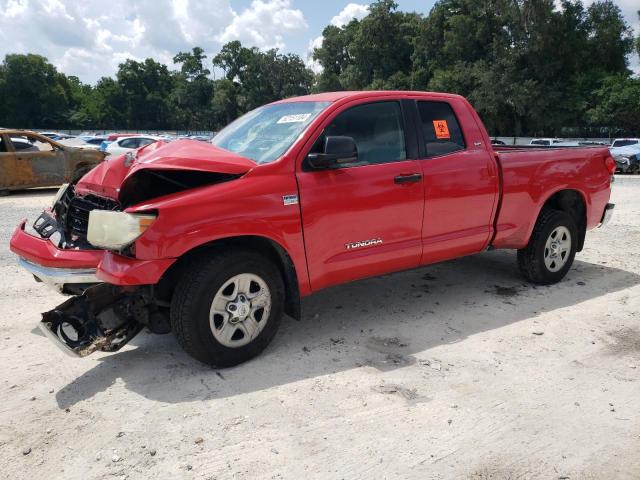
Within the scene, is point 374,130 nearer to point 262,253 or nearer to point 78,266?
point 262,253

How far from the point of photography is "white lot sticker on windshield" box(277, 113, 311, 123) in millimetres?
4062

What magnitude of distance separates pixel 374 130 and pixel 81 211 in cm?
239

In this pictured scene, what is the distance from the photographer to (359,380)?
3475mm

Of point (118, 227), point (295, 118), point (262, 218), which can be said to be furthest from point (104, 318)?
point (295, 118)

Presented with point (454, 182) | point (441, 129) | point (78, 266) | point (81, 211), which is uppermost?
point (441, 129)

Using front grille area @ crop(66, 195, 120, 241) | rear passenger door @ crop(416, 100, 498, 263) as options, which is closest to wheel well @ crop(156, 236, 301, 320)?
front grille area @ crop(66, 195, 120, 241)

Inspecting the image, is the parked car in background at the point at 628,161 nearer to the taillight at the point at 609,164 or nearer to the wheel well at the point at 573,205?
the taillight at the point at 609,164

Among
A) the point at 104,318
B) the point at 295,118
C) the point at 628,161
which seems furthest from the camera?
the point at 628,161

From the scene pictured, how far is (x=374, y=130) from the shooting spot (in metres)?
4.24

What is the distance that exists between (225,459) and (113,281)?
131 centimetres

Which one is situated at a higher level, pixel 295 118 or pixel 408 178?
pixel 295 118

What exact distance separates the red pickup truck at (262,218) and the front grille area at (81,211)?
1 centimetres

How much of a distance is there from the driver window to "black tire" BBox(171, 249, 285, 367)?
1.06 meters

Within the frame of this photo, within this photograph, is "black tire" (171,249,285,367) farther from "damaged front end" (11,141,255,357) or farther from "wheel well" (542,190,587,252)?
"wheel well" (542,190,587,252)
